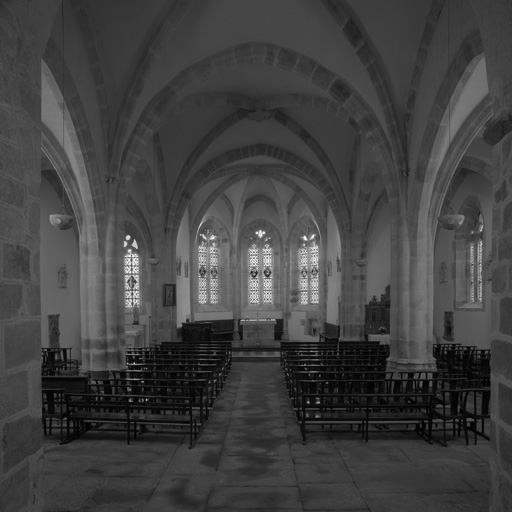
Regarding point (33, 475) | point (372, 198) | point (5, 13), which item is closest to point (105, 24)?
point (5, 13)

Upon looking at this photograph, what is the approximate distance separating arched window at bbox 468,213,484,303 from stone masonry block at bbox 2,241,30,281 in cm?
1805

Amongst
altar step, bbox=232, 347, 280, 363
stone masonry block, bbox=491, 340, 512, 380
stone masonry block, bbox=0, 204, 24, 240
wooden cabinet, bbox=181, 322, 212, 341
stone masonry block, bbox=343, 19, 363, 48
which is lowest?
altar step, bbox=232, 347, 280, 363

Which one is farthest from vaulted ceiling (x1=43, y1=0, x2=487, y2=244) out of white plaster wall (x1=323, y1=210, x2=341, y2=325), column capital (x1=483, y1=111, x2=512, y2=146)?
white plaster wall (x1=323, y1=210, x2=341, y2=325)

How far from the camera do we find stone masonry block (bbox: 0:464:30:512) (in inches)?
133

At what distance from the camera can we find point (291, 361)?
11.3 metres

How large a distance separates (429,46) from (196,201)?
53.2 ft

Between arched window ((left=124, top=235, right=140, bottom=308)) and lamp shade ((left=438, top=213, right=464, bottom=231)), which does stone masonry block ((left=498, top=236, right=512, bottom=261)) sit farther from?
arched window ((left=124, top=235, right=140, bottom=308))

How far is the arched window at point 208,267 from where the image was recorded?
1142 inches

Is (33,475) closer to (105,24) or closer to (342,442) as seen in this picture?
(342,442)

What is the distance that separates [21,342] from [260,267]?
2660 cm

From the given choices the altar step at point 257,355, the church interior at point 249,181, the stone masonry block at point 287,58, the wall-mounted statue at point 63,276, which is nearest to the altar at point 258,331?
the church interior at point 249,181

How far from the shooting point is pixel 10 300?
3.56 metres

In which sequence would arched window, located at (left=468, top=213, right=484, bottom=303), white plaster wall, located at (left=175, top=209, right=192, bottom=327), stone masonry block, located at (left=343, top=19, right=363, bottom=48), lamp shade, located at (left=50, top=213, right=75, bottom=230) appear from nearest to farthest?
lamp shade, located at (left=50, top=213, right=75, bottom=230) < stone masonry block, located at (left=343, top=19, right=363, bottom=48) < arched window, located at (left=468, top=213, right=484, bottom=303) < white plaster wall, located at (left=175, top=209, right=192, bottom=327)

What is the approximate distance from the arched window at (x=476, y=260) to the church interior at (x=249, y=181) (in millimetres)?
94
